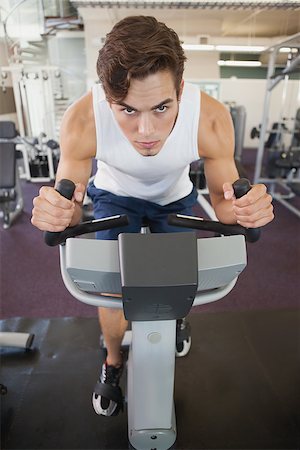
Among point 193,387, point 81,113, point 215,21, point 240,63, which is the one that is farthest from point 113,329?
point 240,63

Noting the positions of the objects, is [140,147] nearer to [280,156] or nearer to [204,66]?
[280,156]

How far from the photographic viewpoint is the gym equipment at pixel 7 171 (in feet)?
10.1

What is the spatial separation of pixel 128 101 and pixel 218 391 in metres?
1.23

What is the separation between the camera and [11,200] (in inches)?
127

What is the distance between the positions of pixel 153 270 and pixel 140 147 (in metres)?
0.42

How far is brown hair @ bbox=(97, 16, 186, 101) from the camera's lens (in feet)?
2.52

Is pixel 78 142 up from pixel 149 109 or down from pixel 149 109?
down

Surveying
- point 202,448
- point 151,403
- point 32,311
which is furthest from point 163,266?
point 32,311

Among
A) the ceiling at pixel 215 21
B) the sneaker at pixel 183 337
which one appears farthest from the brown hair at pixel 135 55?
the ceiling at pixel 215 21

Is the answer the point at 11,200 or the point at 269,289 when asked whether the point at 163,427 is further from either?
the point at 11,200

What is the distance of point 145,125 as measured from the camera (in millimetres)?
827

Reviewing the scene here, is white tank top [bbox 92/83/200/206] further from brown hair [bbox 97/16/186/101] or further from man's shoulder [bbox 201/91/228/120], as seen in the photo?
brown hair [bbox 97/16/186/101]

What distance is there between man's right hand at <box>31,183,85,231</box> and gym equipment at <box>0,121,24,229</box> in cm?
256

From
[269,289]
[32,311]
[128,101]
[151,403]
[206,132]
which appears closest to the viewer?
[128,101]
